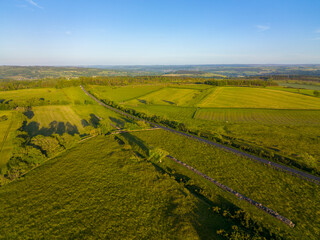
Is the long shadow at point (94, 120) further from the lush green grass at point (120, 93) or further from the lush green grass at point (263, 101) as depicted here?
the lush green grass at point (263, 101)

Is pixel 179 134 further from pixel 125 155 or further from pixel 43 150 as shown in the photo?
pixel 43 150

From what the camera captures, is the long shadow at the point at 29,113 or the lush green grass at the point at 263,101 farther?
the lush green grass at the point at 263,101

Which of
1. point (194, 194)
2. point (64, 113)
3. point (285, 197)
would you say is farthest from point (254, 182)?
point (64, 113)

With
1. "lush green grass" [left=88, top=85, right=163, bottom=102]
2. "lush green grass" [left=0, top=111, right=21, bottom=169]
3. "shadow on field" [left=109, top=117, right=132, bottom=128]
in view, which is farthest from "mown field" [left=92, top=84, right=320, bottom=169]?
"lush green grass" [left=0, top=111, right=21, bottom=169]

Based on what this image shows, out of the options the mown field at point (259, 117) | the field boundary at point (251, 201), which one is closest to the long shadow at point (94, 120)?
the mown field at point (259, 117)

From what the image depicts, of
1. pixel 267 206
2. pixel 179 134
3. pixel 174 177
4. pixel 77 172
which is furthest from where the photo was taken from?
pixel 179 134
